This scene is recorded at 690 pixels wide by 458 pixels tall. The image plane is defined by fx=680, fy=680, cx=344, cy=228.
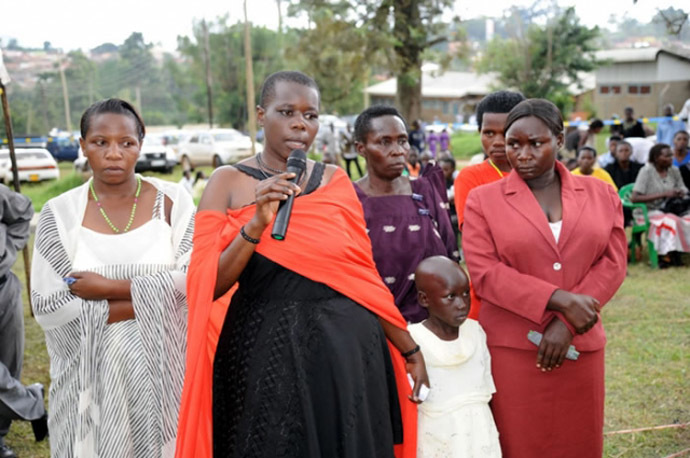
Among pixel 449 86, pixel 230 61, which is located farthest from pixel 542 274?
pixel 449 86

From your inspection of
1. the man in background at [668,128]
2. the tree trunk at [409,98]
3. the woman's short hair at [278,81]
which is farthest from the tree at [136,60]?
the woman's short hair at [278,81]

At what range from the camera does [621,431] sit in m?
4.18

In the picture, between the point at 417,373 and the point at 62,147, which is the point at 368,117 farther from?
the point at 62,147

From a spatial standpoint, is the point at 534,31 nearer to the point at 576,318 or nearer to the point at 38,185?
the point at 38,185

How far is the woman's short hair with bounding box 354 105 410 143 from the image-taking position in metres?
3.20

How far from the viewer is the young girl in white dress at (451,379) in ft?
8.91

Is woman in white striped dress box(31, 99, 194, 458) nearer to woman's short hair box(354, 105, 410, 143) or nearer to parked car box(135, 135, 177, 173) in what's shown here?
woman's short hair box(354, 105, 410, 143)

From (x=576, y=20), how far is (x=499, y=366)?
31.3 m

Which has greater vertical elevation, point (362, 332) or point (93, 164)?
point (93, 164)

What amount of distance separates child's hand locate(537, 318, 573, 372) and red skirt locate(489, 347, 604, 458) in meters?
0.08

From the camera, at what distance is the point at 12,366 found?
4.15m

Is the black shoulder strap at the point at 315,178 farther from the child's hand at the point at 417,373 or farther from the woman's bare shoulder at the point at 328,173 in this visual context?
the child's hand at the point at 417,373

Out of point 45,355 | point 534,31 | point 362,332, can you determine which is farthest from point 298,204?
point 534,31

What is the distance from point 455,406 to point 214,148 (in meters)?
22.8
